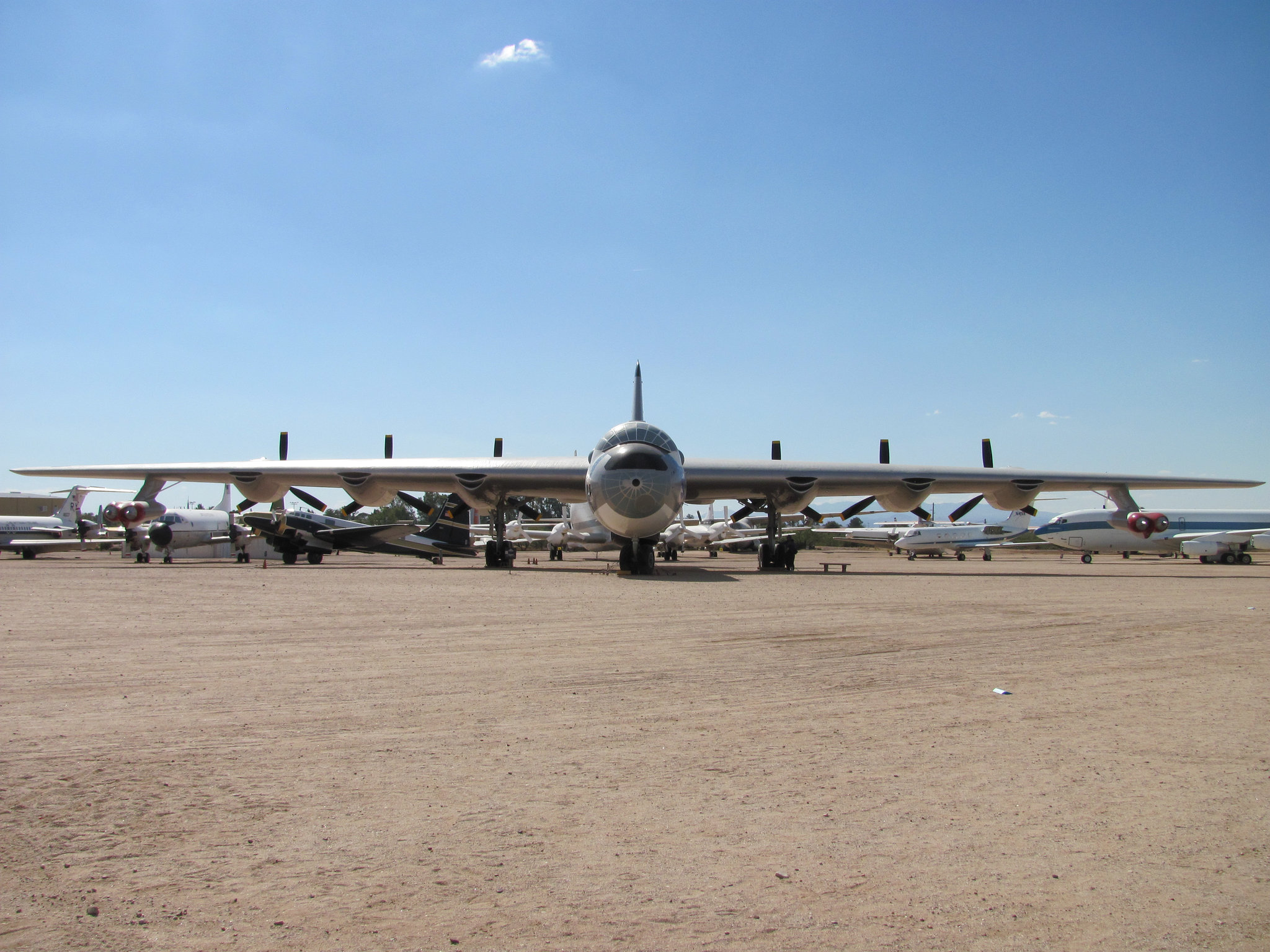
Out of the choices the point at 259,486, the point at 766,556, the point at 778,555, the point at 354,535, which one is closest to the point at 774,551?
the point at 778,555

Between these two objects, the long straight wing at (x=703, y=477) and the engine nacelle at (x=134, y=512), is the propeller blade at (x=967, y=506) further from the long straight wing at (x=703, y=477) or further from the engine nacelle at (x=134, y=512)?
the engine nacelle at (x=134, y=512)

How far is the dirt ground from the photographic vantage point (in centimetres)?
334

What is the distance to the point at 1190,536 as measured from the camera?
159ft

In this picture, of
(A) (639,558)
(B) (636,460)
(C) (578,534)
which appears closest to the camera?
(B) (636,460)

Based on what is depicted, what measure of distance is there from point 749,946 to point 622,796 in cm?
158

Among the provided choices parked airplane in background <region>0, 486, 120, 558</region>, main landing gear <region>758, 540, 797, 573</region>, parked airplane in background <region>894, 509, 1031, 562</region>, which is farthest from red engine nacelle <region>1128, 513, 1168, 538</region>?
parked airplane in background <region>0, 486, 120, 558</region>

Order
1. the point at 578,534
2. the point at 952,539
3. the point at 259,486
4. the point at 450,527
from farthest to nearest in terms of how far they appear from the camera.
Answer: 1. the point at 952,539
2. the point at 578,534
3. the point at 450,527
4. the point at 259,486

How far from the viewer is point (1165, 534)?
48.3 meters

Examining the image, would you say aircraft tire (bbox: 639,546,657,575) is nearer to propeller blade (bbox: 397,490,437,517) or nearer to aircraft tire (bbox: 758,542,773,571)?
aircraft tire (bbox: 758,542,773,571)

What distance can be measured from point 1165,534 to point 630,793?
5364cm

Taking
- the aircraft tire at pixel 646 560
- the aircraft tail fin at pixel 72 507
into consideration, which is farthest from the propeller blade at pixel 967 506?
the aircraft tail fin at pixel 72 507

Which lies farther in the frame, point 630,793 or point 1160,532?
point 1160,532

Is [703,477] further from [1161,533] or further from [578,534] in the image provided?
[1161,533]

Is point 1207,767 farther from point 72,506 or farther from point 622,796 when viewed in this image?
point 72,506
